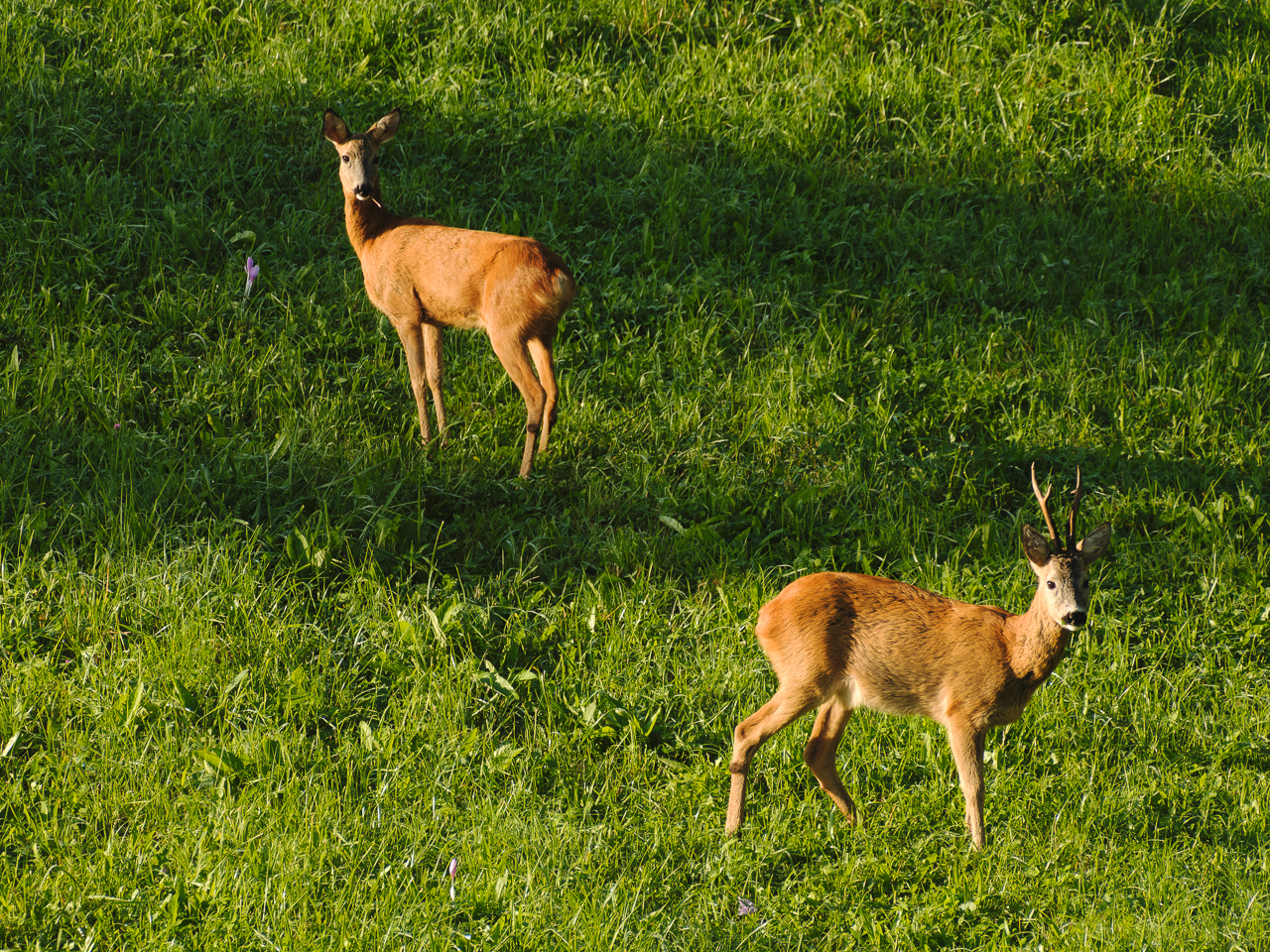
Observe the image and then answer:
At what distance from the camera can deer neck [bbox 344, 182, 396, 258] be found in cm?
641

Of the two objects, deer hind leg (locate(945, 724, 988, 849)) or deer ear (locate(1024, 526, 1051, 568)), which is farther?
deer hind leg (locate(945, 724, 988, 849))

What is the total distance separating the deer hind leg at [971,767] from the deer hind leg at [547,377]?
2.53 metres

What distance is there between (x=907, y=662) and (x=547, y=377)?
2.44m

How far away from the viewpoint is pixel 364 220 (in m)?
6.44

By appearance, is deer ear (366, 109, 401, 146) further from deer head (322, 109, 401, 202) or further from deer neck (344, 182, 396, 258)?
deer neck (344, 182, 396, 258)

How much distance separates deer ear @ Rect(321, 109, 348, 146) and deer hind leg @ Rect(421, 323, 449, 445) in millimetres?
982

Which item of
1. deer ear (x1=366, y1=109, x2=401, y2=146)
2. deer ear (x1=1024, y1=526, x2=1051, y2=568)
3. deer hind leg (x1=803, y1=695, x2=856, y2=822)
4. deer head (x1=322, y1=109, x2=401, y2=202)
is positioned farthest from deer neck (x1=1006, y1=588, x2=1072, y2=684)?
deer ear (x1=366, y1=109, x2=401, y2=146)

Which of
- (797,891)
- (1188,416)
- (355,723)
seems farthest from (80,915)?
(1188,416)

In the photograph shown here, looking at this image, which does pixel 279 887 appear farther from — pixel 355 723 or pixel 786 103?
pixel 786 103

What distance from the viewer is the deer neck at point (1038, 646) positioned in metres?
→ 4.15

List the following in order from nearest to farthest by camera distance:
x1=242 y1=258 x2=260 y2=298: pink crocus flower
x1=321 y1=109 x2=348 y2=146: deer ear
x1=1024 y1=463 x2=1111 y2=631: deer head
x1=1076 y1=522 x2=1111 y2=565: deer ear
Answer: x1=1024 y1=463 x2=1111 y2=631: deer head
x1=1076 y1=522 x2=1111 y2=565: deer ear
x1=321 y1=109 x2=348 y2=146: deer ear
x1=242 y1=258 x2=260 y2=298: pink crocus flower

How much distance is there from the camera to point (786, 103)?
891 cm

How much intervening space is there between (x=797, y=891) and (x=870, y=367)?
11.7ft

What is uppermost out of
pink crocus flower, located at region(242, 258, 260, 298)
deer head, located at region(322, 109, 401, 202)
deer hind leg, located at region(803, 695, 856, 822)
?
deer head, located at region(322, 109, 401, 202)
